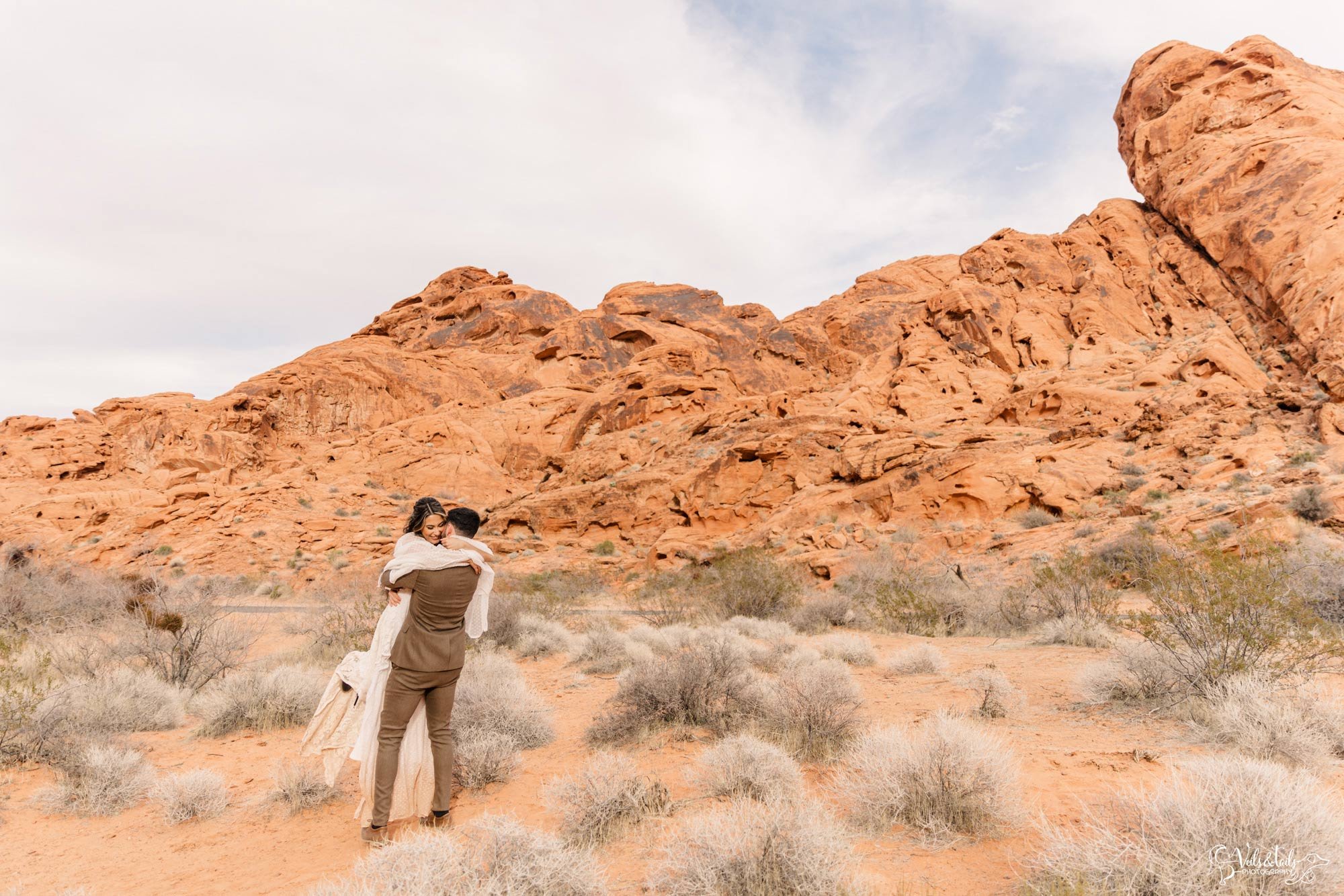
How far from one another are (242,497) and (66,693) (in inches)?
900

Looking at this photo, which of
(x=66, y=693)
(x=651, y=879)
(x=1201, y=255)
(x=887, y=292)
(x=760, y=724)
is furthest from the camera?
(x=887, y=292)

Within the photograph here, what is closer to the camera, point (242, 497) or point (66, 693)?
point (66, 693)

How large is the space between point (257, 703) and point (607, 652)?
3.90m

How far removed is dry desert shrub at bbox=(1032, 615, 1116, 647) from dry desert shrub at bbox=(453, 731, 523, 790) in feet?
23.8

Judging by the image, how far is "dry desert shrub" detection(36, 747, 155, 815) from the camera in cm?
432

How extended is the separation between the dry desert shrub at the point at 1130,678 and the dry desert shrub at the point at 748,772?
10.6 ft

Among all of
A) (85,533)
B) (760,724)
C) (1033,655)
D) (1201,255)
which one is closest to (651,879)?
(760,724)

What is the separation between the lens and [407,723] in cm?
375

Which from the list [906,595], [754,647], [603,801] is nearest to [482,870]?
[603,801]

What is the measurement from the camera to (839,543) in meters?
16.5

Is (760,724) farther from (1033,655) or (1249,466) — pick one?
(1249,466)

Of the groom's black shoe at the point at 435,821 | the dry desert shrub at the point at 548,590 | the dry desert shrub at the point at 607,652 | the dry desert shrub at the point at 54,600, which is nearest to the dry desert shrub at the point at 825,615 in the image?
the dry desert shrub at the point at 607,652

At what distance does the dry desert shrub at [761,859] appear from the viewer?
2.64m

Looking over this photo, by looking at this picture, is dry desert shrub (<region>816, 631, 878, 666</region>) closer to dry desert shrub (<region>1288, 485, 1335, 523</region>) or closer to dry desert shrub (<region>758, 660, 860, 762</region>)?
dry desert shrub (<region>758, 660, 860, 762</region>)
